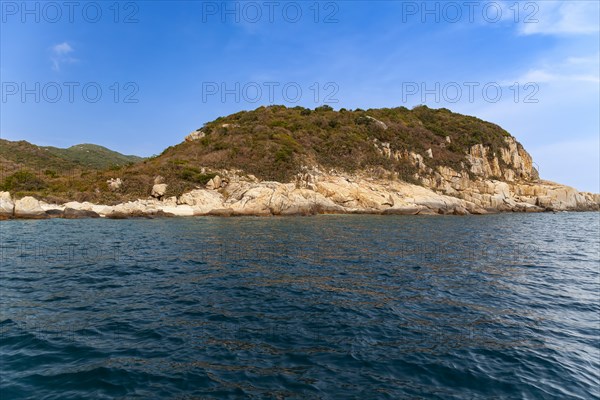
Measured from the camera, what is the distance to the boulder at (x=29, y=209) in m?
41.3

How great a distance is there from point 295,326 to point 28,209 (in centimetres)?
4709

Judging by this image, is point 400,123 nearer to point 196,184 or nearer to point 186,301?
point 196,184

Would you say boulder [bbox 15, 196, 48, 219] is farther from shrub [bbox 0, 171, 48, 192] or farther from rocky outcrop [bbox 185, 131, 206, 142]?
rocky outcrop [bbox 185, 131, 206, 142]

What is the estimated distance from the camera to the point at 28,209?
137ft

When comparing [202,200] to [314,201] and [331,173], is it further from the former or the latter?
[331,173]

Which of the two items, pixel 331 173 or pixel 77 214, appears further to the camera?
pixel 331 173

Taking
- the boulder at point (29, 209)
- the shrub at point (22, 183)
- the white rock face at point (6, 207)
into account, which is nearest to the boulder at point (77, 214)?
the boulder at point (29, 209)

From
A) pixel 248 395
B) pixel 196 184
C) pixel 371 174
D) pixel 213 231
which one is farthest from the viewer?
pixel 371 174

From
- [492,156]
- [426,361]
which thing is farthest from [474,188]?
[426,361]

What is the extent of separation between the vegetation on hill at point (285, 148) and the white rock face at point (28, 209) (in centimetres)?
832

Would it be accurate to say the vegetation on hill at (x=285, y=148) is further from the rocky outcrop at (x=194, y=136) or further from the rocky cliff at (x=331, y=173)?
the rocky outcrop at (x=194, y=136)

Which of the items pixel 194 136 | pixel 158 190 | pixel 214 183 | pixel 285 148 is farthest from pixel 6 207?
pixel 194 136

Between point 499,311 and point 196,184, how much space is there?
53036 millimetres

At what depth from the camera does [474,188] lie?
7206 centimetres
